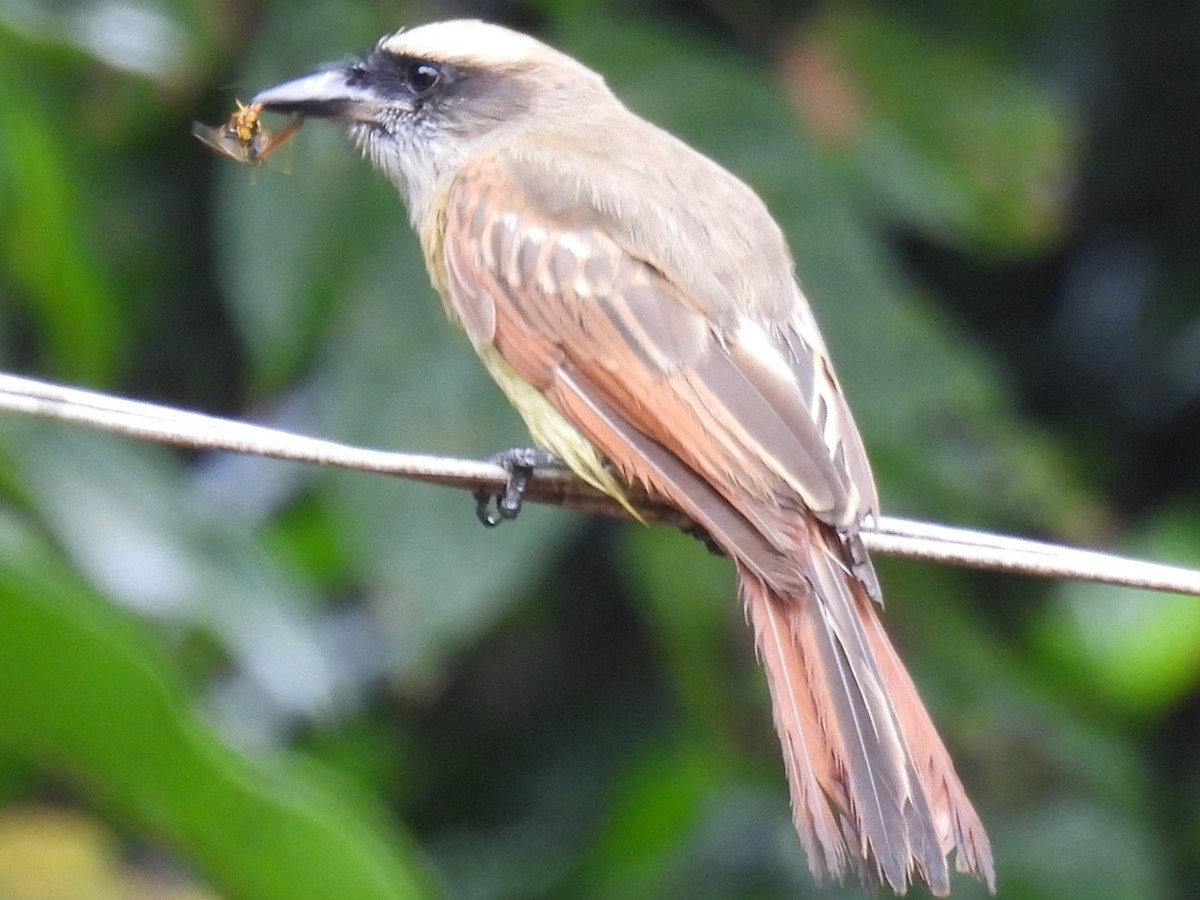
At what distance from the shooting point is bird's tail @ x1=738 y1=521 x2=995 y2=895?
228 cm

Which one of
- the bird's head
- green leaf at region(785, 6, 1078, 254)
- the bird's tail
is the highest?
the bird's head

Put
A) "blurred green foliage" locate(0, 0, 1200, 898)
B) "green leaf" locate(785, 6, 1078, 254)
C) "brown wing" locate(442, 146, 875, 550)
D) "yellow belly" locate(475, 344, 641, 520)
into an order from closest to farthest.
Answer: "brown wing" locate(442, 146, 875, 550)
"yellow belly" locate(475, 344, 641, 520)
"blurred green foliage" locate(0, 0, 1200, 898)
"green leaf" locate(785, 6, 1078, 254)

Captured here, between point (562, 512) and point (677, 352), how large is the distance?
1.90ft

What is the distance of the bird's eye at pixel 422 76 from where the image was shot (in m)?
3.69

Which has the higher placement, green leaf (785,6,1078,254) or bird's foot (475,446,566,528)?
green leaf (785,6,1078,254)

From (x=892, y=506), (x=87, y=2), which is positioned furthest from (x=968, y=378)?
(x=87, y=2)

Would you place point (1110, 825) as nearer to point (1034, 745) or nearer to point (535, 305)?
point (1034, 745)

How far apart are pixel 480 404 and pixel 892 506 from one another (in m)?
0.74

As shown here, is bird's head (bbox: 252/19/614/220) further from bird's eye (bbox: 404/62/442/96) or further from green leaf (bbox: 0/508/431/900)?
green leaf (bbox: 0/508/431/900)

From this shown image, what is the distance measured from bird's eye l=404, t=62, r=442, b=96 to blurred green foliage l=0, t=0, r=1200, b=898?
0.53 ft

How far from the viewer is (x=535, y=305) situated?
3.17m

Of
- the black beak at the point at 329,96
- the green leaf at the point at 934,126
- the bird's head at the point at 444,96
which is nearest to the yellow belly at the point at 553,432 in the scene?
the bird's head at the point at 444,96

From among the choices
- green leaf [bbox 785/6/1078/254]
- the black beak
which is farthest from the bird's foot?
green leaf [bbox 785/6/1078/254]

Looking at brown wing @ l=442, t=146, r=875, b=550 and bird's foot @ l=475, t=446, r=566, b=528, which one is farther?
bird's foot @ l=475, t=446, r=566, b=528
